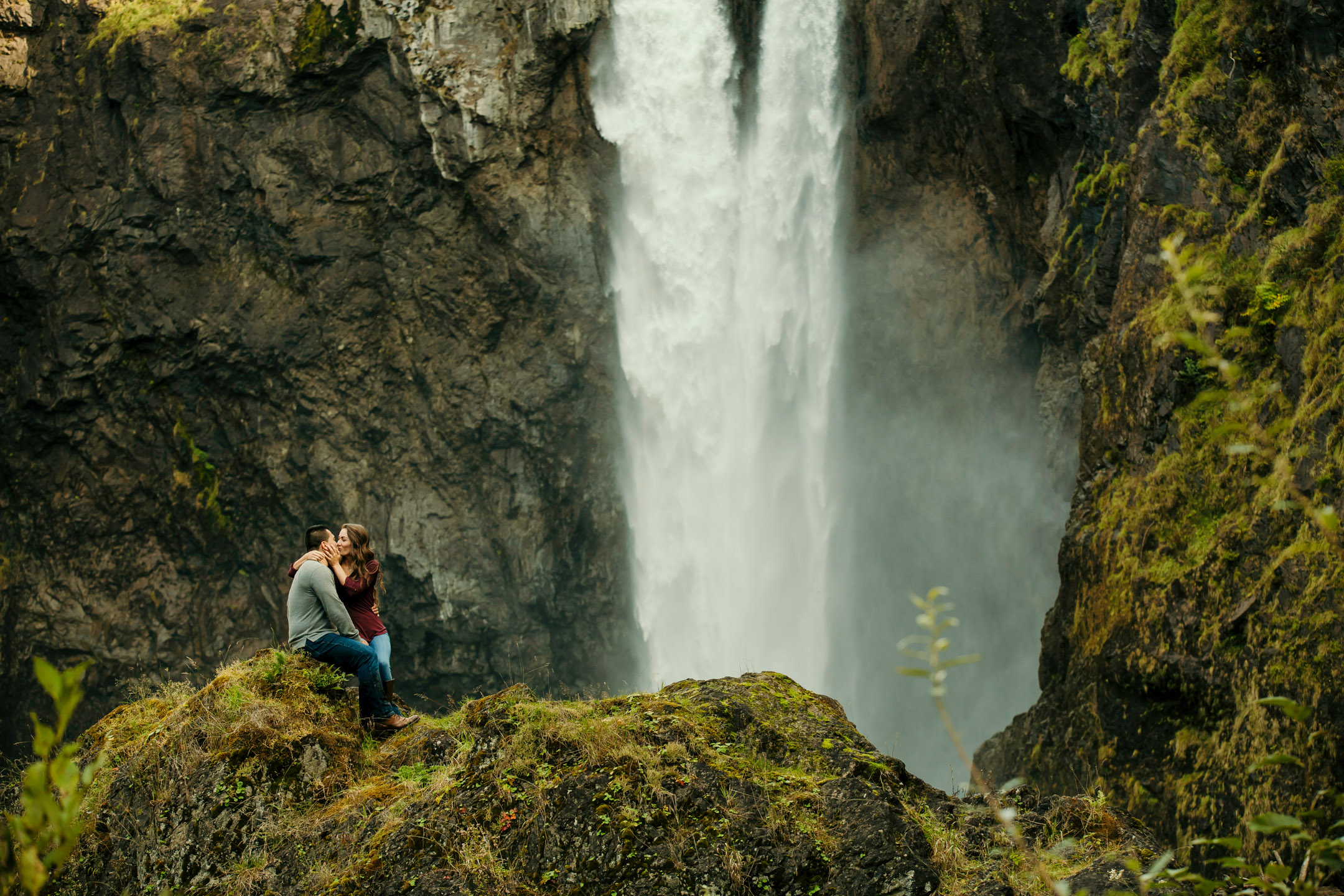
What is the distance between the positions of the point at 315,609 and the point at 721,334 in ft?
58.3

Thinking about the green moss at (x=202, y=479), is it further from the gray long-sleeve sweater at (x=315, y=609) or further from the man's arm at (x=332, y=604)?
the man's arm at (x=332, y=604)

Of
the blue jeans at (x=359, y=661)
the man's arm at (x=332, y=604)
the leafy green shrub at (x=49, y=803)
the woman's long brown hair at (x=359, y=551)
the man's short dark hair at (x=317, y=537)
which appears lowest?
the leafy green shrub at (x=49, y=803)

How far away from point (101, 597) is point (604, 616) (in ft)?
41.5

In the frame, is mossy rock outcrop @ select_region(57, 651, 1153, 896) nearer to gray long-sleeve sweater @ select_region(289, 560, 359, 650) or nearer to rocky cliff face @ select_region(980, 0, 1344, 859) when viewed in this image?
gray long-sleeve sweater @ select_region(289, 560, 359, 650)

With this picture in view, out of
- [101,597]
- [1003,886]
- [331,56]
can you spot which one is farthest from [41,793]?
[101,597]

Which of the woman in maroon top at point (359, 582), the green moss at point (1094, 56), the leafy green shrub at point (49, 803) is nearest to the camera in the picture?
the leafy green shrub at point (49, 803)

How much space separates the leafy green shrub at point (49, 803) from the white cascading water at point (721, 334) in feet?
72.8

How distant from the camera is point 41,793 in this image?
5.93ft

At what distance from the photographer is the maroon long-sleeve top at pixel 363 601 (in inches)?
302

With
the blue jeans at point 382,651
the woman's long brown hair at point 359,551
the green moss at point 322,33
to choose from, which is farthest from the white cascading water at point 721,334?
the woman's long brown hair at point 359,551

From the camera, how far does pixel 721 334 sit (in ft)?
79.3

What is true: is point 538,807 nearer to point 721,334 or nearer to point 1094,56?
point 1094,56

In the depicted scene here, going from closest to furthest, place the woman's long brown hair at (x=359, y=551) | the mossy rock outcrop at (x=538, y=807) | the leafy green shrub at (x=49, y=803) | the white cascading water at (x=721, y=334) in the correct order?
the leafy green shrub at (x=49, y=803)
the mossy rock outcrop at (x=538, y=807)
the woman's long brown hair at (x=359, y=551)
the white cascading water at (x=721, y=334)

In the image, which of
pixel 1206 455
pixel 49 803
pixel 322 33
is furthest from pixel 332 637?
pixel 322 33
